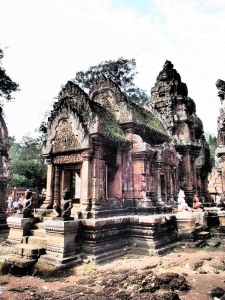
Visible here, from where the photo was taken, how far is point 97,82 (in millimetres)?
10547

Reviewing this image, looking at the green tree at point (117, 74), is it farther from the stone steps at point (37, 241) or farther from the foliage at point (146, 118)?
the stone steps at point (37, 241)

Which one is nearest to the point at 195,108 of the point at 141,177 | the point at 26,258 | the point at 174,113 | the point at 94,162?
the point at 174,113

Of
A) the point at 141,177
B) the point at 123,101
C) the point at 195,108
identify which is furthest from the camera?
the point at 195,108

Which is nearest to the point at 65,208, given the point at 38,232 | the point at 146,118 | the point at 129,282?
the point at 38,232

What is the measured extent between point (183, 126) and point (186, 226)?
9703 millimetres

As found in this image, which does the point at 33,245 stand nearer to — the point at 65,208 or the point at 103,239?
the point at 65,208

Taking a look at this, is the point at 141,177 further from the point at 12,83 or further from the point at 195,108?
the point at 12,83

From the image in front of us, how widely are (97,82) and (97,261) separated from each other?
7255mm

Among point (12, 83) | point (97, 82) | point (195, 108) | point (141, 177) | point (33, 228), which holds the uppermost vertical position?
point (12, 83)

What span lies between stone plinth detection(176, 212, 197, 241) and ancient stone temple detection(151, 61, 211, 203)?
7.21 metres

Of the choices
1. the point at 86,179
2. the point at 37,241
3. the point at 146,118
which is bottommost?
the point at 37,241

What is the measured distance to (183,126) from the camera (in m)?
17.2

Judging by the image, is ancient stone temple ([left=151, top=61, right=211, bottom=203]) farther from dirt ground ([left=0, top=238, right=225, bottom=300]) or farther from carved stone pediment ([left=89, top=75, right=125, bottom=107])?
dirt ground ([left=0, top=238, right=225, bottom=300])

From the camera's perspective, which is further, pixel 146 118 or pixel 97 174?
pixel 146 118
